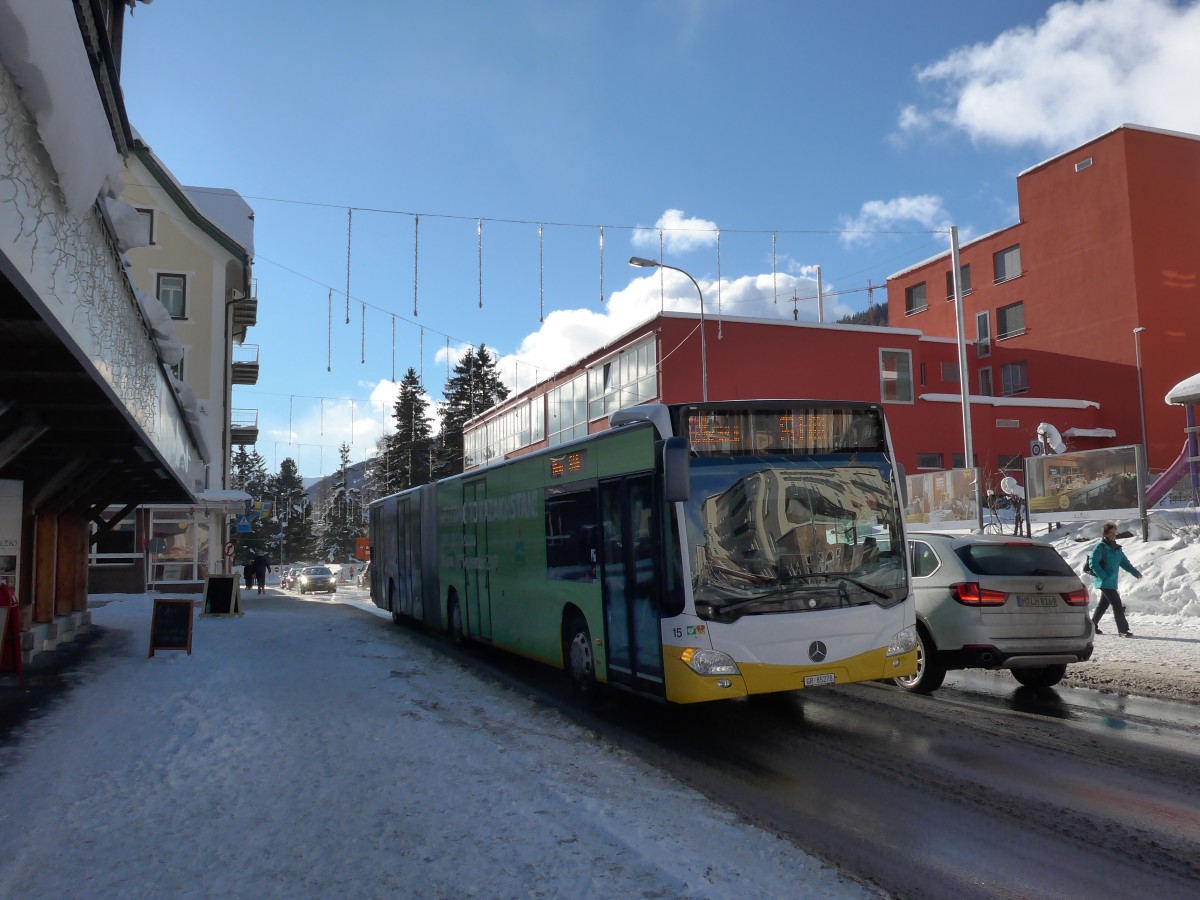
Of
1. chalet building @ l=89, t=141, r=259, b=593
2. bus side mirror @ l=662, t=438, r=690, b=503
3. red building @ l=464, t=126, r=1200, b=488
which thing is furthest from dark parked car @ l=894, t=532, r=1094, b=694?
chalet building @ l=89, t=141, r=259, b=593

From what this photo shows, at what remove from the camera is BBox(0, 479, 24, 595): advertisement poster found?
42.6 ft

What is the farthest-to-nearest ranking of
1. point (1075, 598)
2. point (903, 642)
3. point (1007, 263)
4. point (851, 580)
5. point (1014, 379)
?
1. point (1007, 263)
2. point (1014, 379)
3. point (1075, 598)
4. point (903, 642)
5. point (851, 580)

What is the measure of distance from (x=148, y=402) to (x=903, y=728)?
28.3ft

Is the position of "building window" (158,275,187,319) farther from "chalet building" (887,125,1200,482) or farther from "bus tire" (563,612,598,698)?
"chalet building" (887,125,1200,482)

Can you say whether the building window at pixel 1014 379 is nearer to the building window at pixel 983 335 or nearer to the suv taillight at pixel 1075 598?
the building window at pixel 983 335

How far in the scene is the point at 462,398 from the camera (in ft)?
263

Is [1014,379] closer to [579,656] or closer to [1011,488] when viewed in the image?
[1011,488]

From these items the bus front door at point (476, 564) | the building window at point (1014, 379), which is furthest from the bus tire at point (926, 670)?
the building window at point (1014, 379)

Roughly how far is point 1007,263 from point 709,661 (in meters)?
42.5

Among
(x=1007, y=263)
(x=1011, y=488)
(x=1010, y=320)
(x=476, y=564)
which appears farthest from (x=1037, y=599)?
(x=1007, y=263)

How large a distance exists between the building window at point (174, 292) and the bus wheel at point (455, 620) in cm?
2749

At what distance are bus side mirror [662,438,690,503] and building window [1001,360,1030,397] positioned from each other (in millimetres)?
39745

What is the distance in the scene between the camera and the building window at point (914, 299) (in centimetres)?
4931

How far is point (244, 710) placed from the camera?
358 inches
